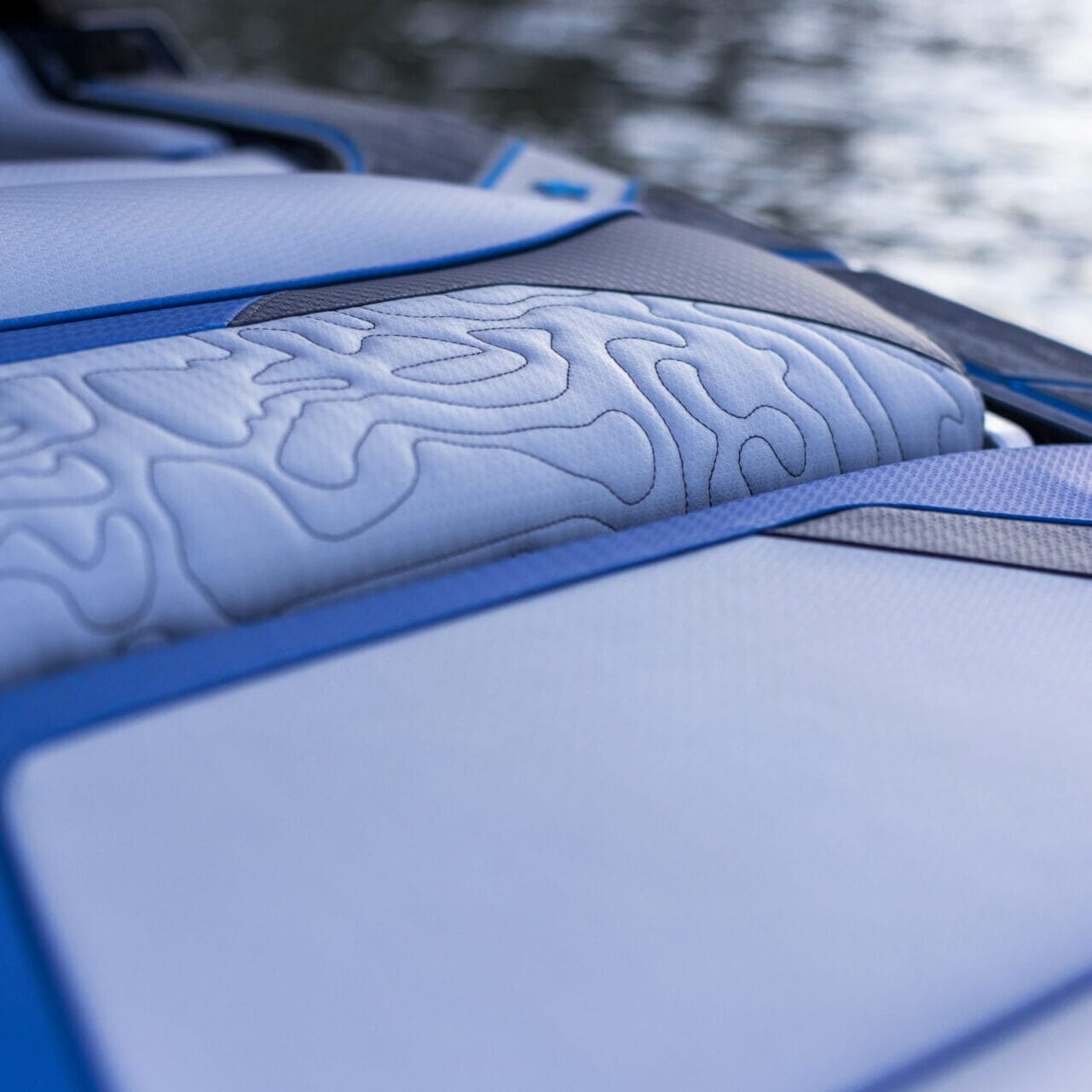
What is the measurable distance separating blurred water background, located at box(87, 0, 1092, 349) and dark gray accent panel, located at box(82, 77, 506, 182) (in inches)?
24.9

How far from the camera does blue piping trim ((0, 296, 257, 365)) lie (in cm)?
62

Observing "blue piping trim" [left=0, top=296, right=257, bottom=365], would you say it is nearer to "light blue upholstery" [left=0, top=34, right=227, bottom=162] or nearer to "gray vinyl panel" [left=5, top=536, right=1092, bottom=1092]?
"gray vinyl panel" [left=5, top=536, right=1092, bottom=1092]

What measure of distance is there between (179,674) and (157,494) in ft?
0.28

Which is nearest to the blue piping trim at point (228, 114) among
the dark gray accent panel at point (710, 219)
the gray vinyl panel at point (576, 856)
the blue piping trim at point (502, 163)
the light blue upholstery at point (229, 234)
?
the blue piping trim at point (502, 163)

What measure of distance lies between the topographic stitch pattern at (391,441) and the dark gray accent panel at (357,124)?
0.70 meters

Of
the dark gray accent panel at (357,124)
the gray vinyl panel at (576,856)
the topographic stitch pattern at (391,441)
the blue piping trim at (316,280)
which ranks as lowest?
the gray vinyl panel at (576,856)

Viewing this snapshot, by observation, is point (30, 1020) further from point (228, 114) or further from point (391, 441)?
point (228, 114)

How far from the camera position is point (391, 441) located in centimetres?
57

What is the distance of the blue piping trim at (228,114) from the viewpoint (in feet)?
4.63

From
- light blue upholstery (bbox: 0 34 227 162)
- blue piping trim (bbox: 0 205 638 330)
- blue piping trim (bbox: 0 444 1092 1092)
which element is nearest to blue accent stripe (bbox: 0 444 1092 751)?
blue piping trim (bbox: 0 444 1092 1092)

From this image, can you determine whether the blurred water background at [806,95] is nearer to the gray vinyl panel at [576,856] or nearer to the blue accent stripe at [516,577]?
the blue accent stripe at [516,577]

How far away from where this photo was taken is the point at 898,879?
429 millimetres

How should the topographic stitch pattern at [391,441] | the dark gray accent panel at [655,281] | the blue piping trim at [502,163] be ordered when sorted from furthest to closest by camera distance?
the blue piping trim at [502,163] < the dark gray accent panel at [655,281] < the topographic stitch pattern at [391,441]

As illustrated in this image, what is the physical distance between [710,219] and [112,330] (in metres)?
0.81
